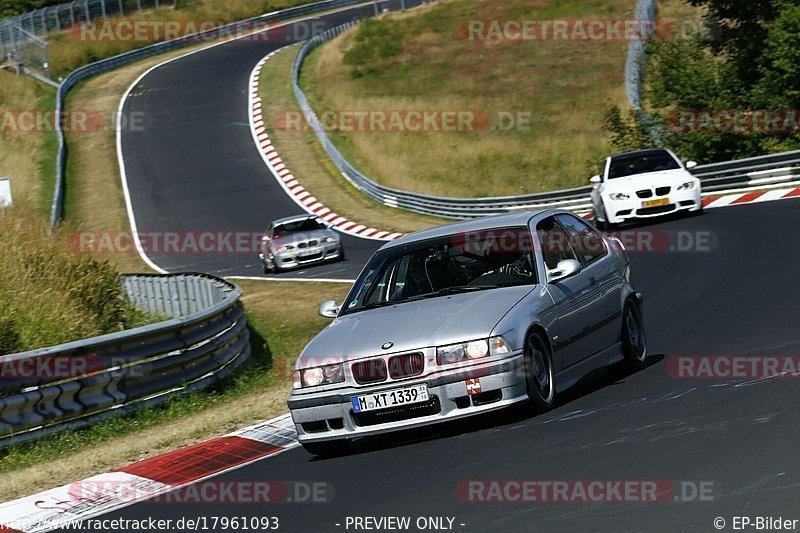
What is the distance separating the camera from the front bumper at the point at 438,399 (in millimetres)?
7879

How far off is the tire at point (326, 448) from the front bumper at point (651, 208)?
50.3 feet

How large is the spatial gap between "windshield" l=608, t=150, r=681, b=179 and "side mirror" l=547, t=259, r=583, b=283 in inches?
590

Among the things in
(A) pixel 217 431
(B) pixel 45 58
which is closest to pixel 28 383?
(A) pixel 217 431

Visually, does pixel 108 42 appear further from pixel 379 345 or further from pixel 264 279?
pixel 379 345

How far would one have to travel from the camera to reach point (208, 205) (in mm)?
40719

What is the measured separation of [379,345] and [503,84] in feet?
159

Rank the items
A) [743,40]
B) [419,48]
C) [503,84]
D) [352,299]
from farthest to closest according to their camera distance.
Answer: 1. [419,48]
2. [503,84]
3. [743,40]
4. [352,299]

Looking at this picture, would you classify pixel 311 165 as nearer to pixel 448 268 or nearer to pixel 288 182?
pixel 288 182

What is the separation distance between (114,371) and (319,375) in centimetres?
406

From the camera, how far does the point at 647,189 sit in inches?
898
